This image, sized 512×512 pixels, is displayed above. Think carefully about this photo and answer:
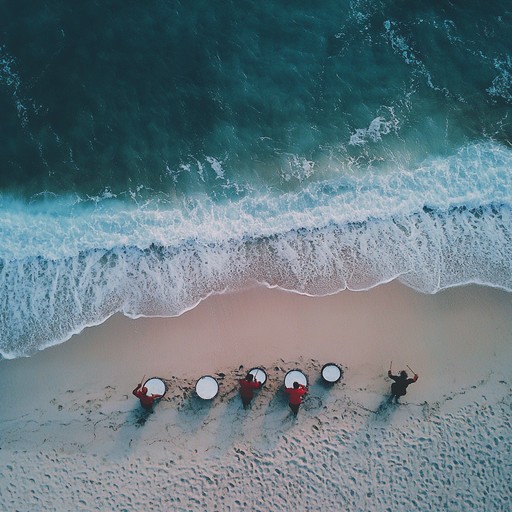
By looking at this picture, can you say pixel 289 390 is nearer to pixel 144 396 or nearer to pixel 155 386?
pixel 155 386

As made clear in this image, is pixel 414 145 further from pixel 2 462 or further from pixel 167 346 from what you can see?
pixel 2 462

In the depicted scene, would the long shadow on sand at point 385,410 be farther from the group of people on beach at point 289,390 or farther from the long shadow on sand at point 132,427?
the long shadow on sand at point 132,427

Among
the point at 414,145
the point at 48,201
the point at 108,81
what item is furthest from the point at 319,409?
the point at 108,81

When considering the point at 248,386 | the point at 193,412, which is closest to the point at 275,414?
the point at 248,386

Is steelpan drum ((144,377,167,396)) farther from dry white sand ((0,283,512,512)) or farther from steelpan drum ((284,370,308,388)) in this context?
steelpan drum ((284,370,308,388))

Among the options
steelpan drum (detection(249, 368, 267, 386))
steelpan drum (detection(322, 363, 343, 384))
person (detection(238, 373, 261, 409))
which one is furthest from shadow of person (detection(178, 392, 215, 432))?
steelpan drum (detection(322, 363, 343, 384))
